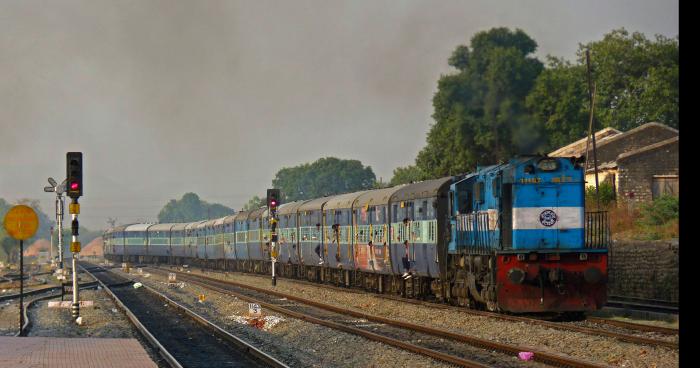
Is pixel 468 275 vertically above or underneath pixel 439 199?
underneath

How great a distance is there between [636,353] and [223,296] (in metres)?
22.6

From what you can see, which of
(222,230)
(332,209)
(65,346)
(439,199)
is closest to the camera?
(65,346)

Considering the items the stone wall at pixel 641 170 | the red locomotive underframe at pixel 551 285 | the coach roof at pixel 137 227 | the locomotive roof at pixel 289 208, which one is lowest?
the red locomotive underframe at pixel 551 285

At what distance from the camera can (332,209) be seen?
130 feet

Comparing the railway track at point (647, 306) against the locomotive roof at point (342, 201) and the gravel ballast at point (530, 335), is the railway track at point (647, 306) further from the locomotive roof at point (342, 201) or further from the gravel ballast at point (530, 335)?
the locomotive roof at point (342, 201)

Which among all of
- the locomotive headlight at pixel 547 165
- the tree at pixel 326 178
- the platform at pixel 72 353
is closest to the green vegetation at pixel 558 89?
the locomotive headlight at pixel 547 165

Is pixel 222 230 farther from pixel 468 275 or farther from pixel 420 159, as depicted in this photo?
pixel 468 275

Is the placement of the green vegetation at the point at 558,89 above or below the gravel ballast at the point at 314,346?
above

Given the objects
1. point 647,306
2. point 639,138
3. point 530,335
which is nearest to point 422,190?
point 647,306

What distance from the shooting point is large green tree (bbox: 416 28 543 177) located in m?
38.4

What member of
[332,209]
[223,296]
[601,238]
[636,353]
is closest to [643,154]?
[332,209]

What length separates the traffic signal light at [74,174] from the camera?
2622 centimetres

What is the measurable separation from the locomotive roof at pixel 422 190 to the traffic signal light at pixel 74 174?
10.3 meters
